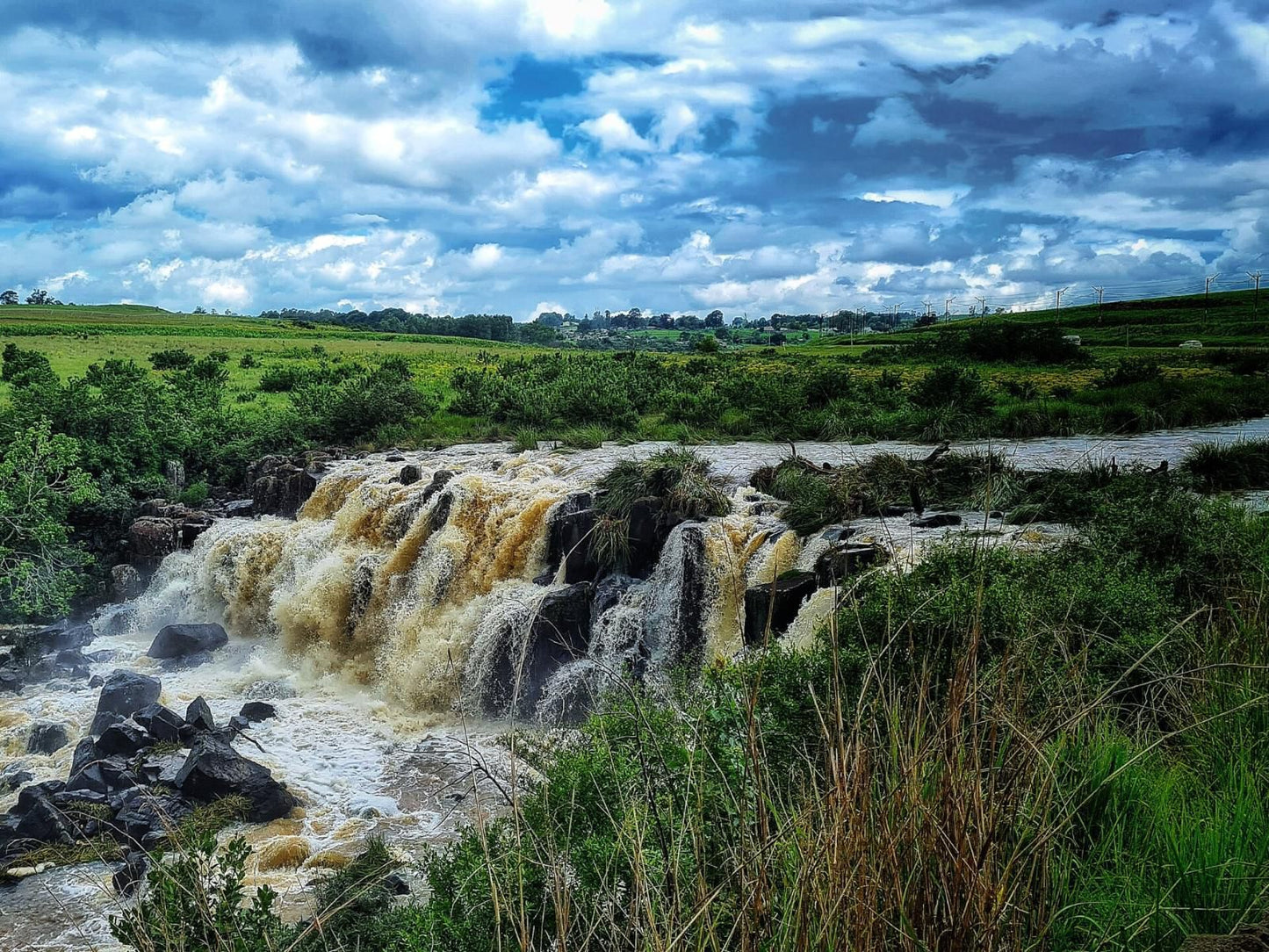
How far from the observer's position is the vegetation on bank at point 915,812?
2.19 m

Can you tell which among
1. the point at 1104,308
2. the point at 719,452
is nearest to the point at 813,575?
the point at 719,452

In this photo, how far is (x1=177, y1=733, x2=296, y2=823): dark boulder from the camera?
10.1 m

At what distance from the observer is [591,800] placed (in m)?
5.04

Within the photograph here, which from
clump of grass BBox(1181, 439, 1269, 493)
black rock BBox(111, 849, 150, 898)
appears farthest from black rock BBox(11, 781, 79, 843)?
clump of grass BBox(1181, 439, 1269, 493)

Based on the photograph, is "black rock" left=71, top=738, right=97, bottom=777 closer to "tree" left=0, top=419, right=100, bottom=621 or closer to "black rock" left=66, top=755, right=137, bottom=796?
"black rock" left=66, top=755, right=137, bottom=796

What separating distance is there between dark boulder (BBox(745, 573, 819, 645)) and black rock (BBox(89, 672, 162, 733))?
9.06 meters

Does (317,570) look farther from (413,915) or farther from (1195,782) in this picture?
(1195,782)

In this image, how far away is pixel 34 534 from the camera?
16797 mm

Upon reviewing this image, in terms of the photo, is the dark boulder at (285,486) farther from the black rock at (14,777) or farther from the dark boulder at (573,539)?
the black rock at (14,777)

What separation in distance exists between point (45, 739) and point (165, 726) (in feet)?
6.86

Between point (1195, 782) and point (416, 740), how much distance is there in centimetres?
1066

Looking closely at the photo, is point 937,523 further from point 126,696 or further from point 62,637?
point 62,637

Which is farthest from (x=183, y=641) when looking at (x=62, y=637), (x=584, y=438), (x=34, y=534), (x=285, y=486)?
(x=584, y=438)

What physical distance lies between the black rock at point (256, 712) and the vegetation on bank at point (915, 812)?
758cm
